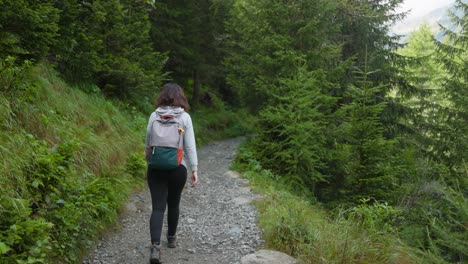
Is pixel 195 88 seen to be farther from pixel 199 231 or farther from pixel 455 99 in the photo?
pixel 199 231

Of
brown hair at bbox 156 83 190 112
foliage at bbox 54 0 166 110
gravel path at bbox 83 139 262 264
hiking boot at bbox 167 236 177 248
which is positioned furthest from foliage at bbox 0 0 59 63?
hiking boot at bbox 167 236 177 248

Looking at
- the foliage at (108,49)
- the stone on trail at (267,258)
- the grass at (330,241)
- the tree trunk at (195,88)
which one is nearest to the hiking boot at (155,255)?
the stone on trail at (267,258)

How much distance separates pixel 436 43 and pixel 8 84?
678 inches

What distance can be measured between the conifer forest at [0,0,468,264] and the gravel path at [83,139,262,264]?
401 millimetres

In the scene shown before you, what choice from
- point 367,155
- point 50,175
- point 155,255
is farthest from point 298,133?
point 50,175

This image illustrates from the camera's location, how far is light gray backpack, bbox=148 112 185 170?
14.2ft

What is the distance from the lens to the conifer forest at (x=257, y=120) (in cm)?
441

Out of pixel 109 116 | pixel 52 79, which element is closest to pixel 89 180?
pixel 52 79

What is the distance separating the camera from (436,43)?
54.9 ft

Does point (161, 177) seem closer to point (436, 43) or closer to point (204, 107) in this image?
point (436, 43)

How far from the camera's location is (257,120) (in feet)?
37.3

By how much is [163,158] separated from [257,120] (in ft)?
23.7

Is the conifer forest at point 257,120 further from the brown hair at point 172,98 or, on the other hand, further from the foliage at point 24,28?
the brown hair at point 172,98

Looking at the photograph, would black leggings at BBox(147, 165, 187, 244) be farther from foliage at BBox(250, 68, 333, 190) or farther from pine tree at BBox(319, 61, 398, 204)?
foliage at BBox(250, 68, 333, 190)
